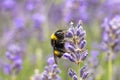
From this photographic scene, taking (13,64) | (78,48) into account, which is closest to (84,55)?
(78,48)

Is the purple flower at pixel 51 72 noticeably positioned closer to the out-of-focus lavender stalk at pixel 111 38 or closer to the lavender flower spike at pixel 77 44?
the lavender flower spike at pixel 77 44

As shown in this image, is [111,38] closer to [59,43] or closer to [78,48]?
[59,43]

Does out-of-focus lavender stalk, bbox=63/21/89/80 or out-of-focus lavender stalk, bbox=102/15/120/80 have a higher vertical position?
out-of-focus lavender stalk, bbox=102/15/120/80

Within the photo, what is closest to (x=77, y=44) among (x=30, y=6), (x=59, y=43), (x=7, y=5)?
(x=59, y=43)

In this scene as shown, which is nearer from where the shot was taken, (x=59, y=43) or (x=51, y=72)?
(x=51, y=72)

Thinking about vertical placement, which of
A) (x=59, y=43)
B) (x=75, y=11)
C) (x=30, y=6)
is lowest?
(x=59, y=43)

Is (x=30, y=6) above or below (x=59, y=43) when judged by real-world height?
above

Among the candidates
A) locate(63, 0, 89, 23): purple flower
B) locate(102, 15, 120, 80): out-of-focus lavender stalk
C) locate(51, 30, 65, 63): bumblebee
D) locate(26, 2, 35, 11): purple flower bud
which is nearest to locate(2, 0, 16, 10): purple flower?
locate(26, 2, 35, 11): purple flower bud

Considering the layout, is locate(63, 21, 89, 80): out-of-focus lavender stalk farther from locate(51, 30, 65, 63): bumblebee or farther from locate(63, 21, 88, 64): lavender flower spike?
locate(51, 30, 65, 63): bumblebee

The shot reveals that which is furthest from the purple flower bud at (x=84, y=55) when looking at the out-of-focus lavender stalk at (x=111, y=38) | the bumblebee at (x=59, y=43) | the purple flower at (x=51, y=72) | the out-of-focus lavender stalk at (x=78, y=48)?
the out-of-focus lavender stalk at (x=111, y=38)

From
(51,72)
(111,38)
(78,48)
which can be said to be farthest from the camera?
(111,38)

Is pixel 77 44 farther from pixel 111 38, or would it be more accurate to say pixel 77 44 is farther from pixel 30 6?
pixel 30 6

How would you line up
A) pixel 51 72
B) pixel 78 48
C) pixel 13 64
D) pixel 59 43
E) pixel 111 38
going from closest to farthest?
pixel 78 48, pixel 51 72, pixel 59 43, pixel 111 38, pixel 13 64
